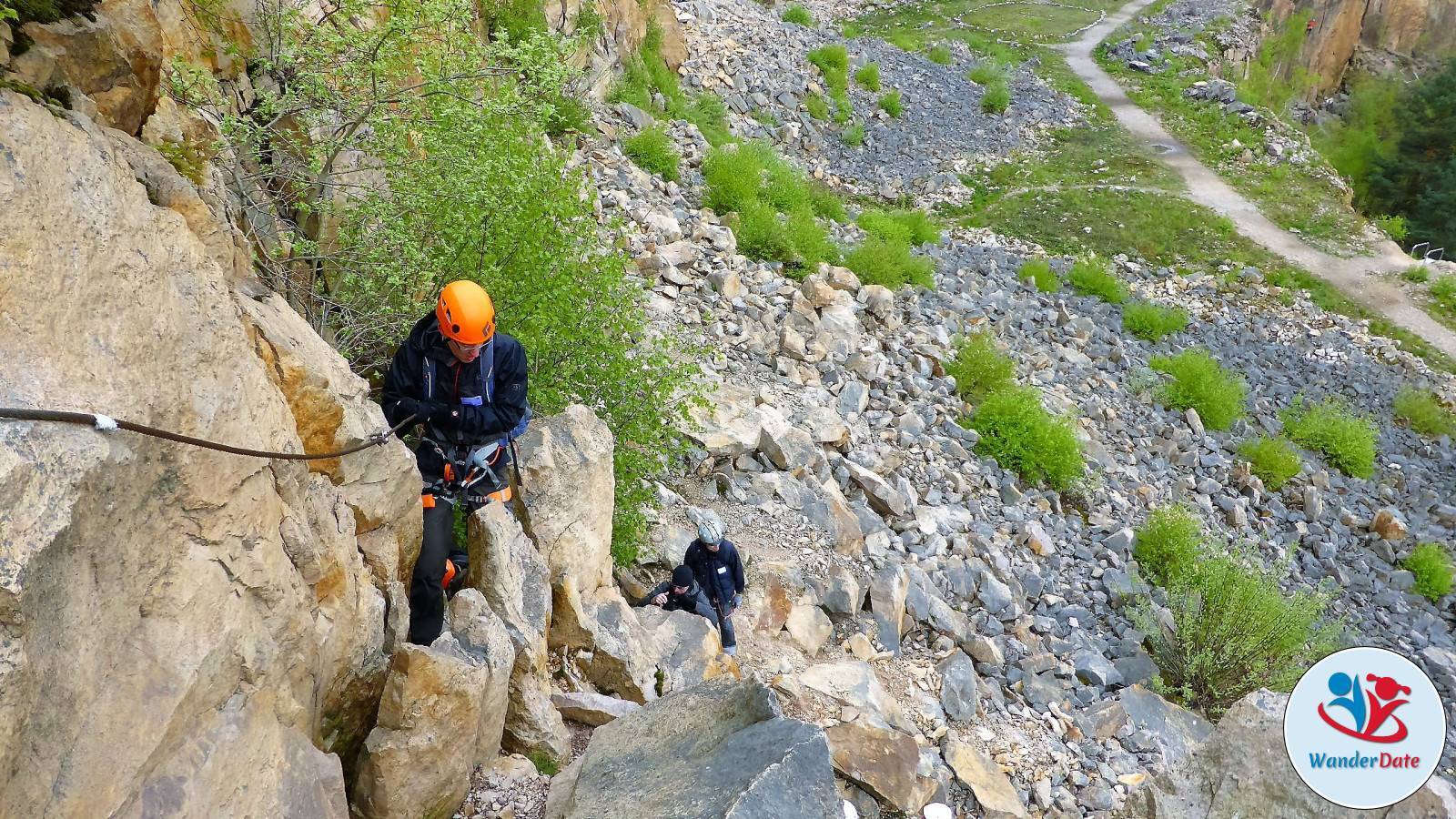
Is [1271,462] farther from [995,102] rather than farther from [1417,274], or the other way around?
[995,102]

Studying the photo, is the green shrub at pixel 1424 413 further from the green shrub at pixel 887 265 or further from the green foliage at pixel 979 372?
the green shrub at pixel 887 265

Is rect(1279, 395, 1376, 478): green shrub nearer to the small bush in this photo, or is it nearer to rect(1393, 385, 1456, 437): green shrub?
rect(1393, 385, 1456, 437): green shrub

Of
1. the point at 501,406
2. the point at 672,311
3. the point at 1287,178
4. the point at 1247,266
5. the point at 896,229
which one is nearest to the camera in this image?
the point at 501,406

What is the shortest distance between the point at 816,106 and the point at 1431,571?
18018 millimetres

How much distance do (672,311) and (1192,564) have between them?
25.7 ft

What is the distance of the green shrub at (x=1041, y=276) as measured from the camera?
61.6 feet

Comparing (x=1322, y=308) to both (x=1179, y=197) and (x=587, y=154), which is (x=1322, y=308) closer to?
(x=1179, y=197)

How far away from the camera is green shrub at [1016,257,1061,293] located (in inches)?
739

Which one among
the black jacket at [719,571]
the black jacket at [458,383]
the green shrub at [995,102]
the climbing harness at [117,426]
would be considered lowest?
the green shrub at [995,102]

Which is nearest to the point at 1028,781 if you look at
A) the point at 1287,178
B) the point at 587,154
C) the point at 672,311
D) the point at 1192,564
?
the point at 1192,564

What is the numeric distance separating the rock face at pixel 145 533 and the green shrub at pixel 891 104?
84.4ft

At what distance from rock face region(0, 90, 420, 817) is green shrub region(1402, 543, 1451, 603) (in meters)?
15.2

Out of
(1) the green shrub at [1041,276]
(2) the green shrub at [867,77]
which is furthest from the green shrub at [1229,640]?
(2) the green shrub at [867,77]

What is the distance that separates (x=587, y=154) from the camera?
15.1 m
